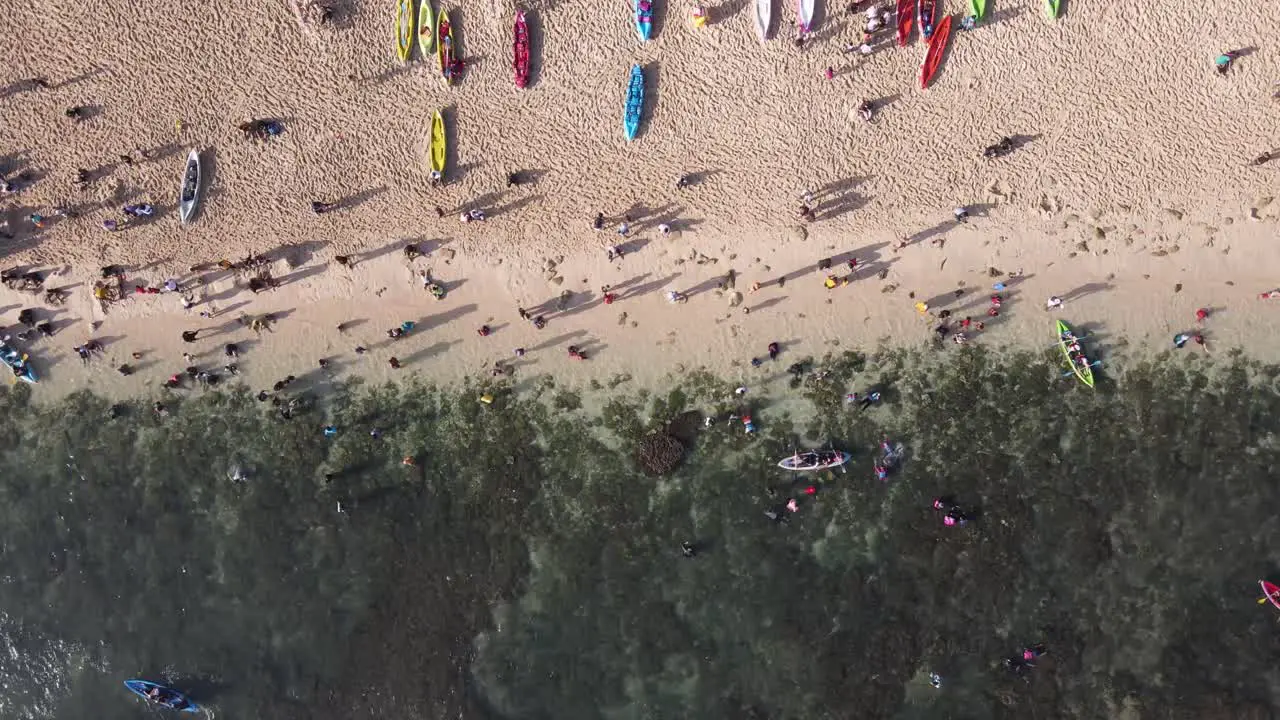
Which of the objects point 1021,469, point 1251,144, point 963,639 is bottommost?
point 963,639

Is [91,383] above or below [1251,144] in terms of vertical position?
above

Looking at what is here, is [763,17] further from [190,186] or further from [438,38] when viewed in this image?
[190,186]

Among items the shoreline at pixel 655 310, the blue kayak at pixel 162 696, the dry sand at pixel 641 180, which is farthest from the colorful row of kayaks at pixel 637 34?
the blue kayak at pixel 162 696

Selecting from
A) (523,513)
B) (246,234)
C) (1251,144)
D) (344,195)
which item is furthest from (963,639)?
(246,234)

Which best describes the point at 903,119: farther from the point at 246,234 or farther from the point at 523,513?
the point at 246,234

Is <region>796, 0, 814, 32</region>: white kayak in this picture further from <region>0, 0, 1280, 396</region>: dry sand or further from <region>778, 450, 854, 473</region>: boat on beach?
<region>778, 450, 854, 473</region>: boat on beach

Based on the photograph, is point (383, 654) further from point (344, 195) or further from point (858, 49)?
point (858, 49)

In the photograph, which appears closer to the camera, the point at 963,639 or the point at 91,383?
the point at 963,639
